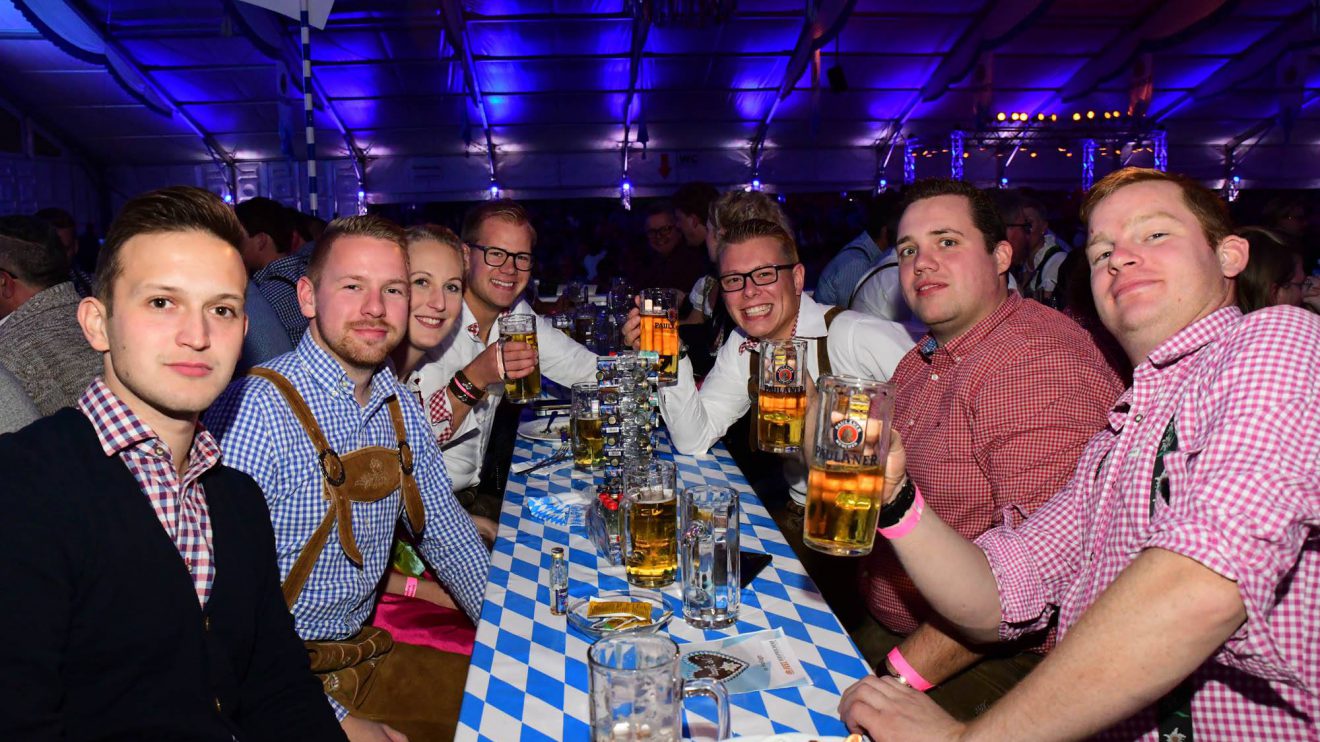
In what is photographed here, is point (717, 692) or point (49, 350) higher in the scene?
point (49, 350)

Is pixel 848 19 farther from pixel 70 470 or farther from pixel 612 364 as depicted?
pixel 70 470

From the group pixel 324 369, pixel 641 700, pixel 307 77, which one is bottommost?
pixel 641 700

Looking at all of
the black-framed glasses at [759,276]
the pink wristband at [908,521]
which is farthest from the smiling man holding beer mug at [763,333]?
the pink wristband at [908,521]

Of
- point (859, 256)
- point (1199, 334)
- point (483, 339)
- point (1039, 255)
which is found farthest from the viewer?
point (1039, 255)

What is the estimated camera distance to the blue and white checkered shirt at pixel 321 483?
1.81 m

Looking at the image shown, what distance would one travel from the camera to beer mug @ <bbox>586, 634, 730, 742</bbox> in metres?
1.01

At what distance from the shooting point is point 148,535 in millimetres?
1208

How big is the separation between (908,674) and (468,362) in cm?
218

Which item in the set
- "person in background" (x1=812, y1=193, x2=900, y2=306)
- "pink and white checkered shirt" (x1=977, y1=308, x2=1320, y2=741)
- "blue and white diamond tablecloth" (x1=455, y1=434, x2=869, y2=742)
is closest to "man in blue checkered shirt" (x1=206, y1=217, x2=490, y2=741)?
"blue and white diamond tablecloth" (x1=455, y1=434, x2=869, y2=742)

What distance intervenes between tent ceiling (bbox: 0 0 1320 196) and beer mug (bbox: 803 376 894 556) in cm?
1300

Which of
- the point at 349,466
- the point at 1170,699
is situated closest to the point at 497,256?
the point at 349,466

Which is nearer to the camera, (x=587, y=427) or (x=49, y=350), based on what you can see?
(x=49, y=350)

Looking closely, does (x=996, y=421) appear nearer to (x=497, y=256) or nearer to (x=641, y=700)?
(x=641, y=700)

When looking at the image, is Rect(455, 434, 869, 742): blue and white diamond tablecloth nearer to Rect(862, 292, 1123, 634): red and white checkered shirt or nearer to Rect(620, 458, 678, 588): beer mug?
Rect(620, 458, 678, 588): beer mug
